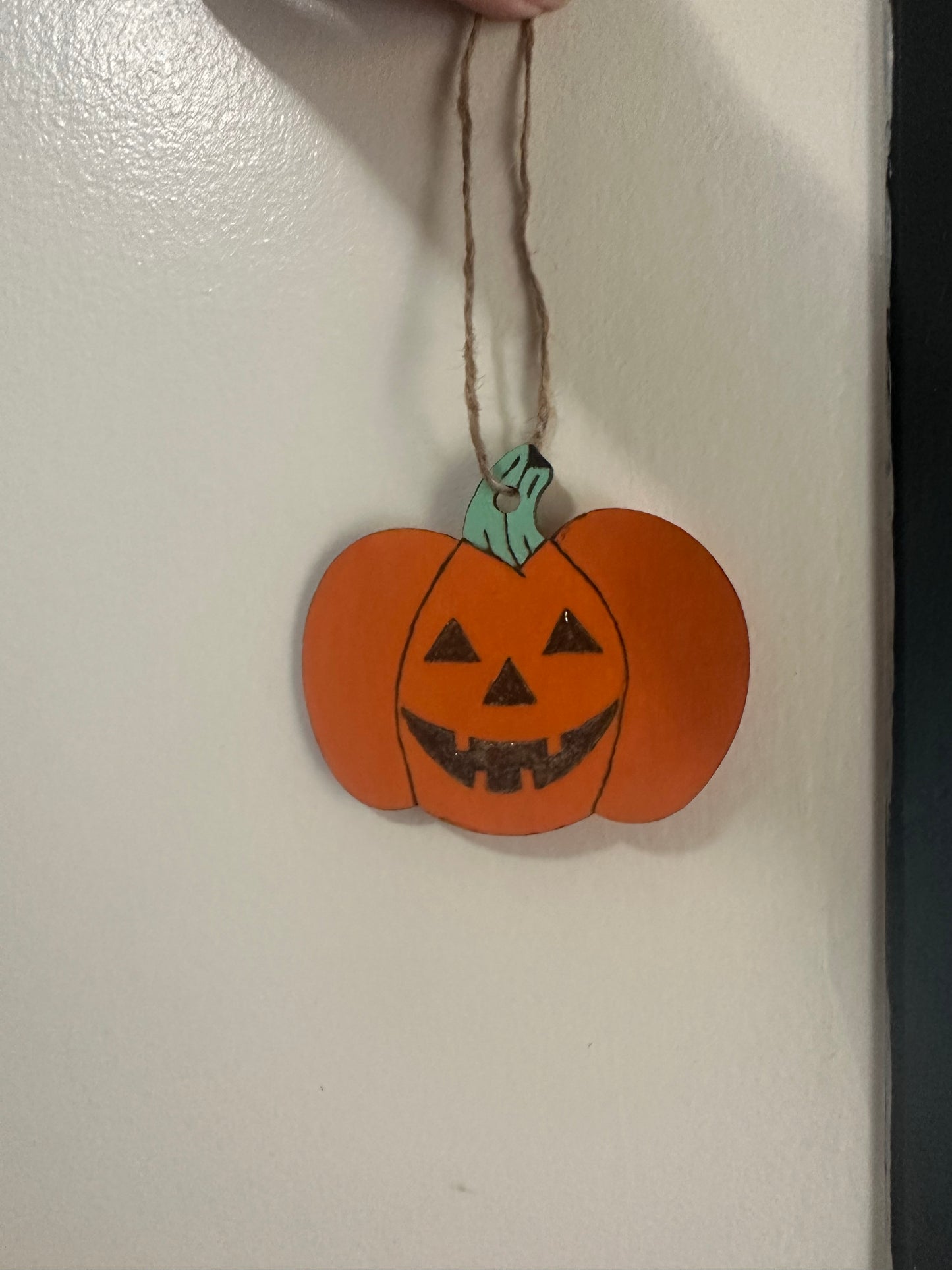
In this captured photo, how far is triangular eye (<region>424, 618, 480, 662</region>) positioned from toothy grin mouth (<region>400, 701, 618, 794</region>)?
0.05m

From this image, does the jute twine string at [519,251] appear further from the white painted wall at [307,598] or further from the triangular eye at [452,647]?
the triangular eye at [452,647]

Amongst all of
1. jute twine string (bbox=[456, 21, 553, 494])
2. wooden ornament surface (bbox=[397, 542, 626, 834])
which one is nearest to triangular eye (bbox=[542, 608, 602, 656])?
wooden ornament surface (bbox=[397, 542, 626, 834])

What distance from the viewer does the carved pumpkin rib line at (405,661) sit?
60cm

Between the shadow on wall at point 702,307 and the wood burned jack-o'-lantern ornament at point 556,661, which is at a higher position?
the shadow on wall at point 702,307

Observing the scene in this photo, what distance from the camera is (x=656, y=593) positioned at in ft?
1.93

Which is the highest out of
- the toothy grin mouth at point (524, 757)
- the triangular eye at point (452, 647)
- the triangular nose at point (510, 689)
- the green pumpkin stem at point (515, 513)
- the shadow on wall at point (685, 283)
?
the shadow on wall at point (685, 283)

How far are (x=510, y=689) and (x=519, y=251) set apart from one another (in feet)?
1.10

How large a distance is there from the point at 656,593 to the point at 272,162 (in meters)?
0.46

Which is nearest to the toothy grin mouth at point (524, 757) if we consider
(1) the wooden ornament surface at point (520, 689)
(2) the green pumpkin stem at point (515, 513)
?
(1) the wooden ornament surface at point (520, 689)

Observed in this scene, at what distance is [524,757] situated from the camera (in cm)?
59

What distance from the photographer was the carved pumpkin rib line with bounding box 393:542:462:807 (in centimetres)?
60

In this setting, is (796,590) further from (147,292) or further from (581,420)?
(147,292)

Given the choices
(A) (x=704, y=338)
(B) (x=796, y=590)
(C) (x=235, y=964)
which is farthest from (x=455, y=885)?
(A) (x=704, y=338)

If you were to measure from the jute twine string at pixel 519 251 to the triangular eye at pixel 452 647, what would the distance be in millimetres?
117
